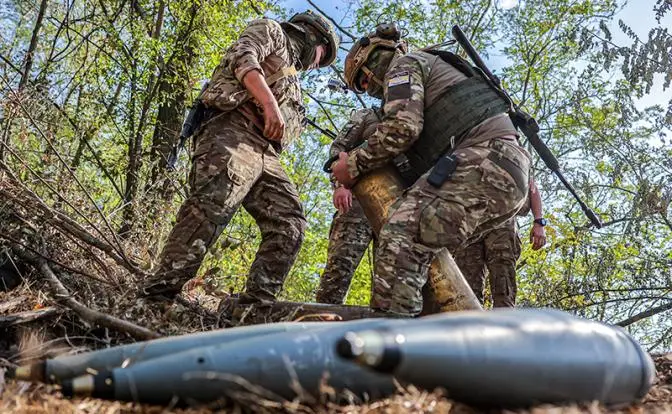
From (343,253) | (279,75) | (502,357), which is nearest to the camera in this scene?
(502,357)

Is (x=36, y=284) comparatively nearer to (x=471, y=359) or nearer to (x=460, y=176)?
(x=460, y=176)

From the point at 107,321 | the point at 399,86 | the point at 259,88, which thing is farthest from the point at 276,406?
the point at 259,88

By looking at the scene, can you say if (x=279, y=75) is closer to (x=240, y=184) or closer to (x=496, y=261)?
(x=240, y=184)

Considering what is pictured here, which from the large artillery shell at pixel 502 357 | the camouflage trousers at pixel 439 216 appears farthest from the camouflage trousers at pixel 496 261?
the large artillery shell at pixel 502 357

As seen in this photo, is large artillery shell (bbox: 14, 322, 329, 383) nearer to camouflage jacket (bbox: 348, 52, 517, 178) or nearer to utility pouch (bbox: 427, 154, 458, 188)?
utility pouch (bbox: 427, 154, 458, 188)

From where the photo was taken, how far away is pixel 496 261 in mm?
5965

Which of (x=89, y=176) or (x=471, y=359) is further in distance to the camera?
(x=89, y=176)

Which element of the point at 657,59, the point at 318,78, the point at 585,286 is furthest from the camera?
the point at 318,78

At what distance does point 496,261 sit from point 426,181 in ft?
9.51

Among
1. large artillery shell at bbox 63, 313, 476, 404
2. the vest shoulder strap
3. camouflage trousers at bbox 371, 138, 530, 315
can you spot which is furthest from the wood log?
large artillery shell at bbox 63, 313, 476, 404

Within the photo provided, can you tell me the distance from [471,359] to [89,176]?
8208 millimetres

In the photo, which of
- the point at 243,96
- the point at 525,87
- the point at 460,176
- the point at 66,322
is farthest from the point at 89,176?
the point at 525,87

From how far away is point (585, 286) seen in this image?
8.14 meters

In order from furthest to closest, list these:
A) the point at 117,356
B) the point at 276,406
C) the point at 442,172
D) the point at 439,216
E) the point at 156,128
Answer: the point at 156,128, the point at 442,172, the point at 439,216, the point at 117,356, the point at 276,406
